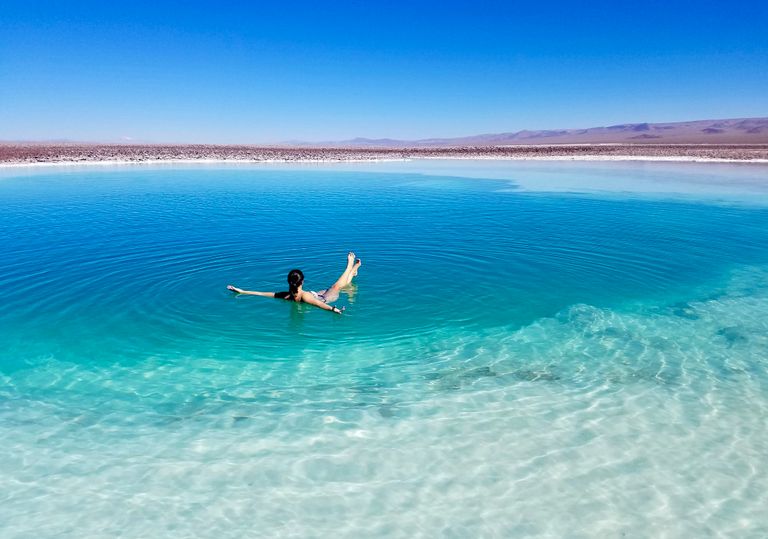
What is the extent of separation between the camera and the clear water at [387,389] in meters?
5.23

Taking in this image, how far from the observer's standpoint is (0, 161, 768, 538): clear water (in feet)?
17.2

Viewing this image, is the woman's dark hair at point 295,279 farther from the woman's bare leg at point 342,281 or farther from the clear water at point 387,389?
the woman's bare leg at point 342,281

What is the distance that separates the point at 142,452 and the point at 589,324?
7873 millimetres

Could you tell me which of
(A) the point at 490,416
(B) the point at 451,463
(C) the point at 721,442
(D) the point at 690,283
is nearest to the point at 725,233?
(D) the point at 690,283

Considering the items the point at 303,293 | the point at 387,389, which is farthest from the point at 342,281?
the point at 387,389

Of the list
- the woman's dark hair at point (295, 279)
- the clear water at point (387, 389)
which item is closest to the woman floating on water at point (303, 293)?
the woman's dark hair at point (295, 279)

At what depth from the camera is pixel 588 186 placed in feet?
111

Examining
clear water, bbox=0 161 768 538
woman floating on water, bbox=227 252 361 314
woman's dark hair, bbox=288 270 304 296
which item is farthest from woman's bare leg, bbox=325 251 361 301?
woman's dark hair, bbox=288 270 304 296

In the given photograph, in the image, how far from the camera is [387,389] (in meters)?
7.55

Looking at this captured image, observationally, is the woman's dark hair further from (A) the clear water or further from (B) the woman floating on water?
(A) the clear water

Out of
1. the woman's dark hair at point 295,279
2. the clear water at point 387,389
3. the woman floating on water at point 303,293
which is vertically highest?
the woman's dark hair at point 295,279

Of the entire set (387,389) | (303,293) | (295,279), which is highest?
(295,279)

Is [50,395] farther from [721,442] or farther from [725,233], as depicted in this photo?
[725,233]

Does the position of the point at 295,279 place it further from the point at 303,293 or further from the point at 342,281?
the point at 342,281
